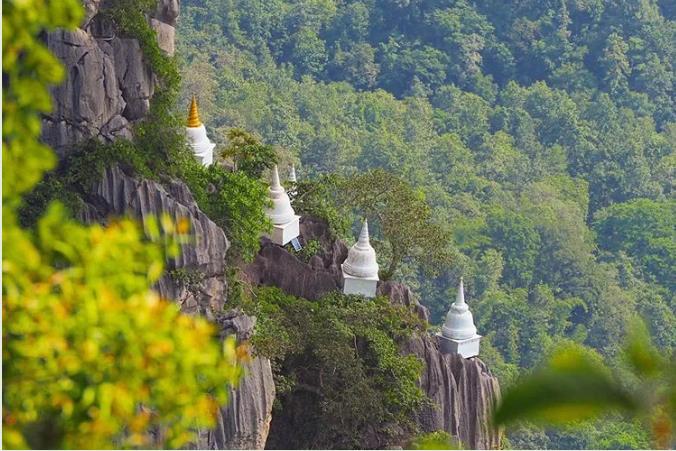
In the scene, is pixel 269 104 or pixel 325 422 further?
pixel 269 104

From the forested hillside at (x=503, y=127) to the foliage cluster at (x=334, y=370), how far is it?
10.7 m

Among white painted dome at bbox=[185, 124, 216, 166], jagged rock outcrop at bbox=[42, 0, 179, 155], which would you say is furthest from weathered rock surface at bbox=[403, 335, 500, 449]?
jagged rock outcrop at bbox=[42, 0, 179, 155]

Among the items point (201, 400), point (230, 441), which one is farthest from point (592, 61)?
point (201, 400)

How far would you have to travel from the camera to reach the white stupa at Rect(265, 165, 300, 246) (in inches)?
674

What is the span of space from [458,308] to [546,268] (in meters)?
18.7

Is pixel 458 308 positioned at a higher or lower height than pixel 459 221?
higher

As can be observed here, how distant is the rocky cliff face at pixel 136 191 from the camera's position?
48.0 feet

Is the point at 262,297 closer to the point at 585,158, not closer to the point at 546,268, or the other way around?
the point at 546,268

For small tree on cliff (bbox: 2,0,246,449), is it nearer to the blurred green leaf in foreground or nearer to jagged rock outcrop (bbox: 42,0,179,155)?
the blurred green leaf in foreground

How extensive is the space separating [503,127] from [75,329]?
3961 centimetres

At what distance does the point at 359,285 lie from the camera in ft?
57.0

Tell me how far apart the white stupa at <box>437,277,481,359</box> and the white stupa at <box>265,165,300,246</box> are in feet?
6.91

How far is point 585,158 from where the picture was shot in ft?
142

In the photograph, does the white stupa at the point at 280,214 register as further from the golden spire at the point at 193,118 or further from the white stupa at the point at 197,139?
the golden spire at the point at 193,118
